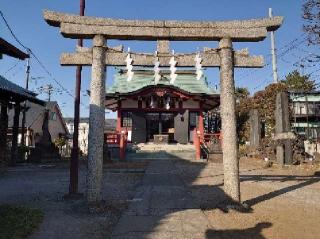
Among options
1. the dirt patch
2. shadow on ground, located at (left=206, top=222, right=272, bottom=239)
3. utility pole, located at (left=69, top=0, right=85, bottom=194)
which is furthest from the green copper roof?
shadow on ground, located at (left=206, top=222, right=272, bottom=239)

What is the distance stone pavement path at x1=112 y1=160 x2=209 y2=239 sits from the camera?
19.4 feet

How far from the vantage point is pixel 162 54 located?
8734 millimetres

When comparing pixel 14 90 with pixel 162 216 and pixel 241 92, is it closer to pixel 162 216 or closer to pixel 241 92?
pixel 162 216

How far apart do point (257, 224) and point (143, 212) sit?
7.79ft

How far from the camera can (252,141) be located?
24.0 meters

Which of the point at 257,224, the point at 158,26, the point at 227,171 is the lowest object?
the point at 257,224

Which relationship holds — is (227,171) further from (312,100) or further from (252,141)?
(312,100)

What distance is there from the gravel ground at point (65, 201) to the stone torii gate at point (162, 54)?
2.39ft

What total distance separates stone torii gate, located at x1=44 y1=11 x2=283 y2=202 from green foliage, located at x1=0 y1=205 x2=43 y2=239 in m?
1.45

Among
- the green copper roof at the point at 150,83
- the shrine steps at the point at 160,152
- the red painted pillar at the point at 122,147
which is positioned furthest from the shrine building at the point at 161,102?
the shrine steps at the point at 160,152

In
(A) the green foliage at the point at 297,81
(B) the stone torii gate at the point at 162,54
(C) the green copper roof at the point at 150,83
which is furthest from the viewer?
(A) the green foliage at the point at 297,81

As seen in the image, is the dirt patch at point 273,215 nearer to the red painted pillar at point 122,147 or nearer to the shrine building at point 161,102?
the red painted pillar at point 122,147

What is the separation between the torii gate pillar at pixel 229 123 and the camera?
27.3ft

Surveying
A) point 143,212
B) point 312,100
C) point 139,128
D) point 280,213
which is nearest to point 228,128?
point 280,213
